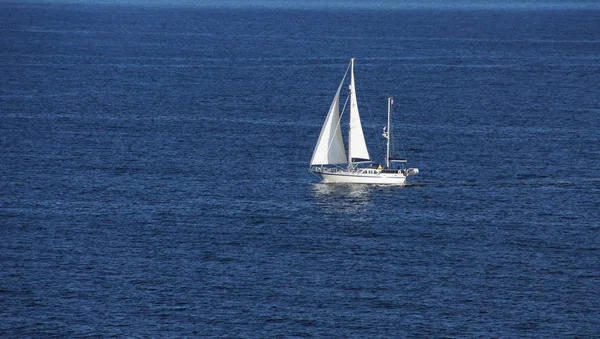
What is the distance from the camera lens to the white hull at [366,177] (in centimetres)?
14400

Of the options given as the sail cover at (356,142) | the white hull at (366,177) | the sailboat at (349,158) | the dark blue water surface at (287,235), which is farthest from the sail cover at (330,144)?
the dark blue water surface at (287,235)

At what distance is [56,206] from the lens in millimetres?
136375

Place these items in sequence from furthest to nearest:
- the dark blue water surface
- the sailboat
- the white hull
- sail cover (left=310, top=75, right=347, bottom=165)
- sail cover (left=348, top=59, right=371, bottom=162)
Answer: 1. sail cover (left=348, top=59, right=371, bottom=162)
2. sail cover (left=310, top=75, right=347, bottom=165)
3. the sailboat
4. the white hull
5. the dark blue water surface

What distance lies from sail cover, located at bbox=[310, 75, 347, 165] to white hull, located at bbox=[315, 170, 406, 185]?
2374mm

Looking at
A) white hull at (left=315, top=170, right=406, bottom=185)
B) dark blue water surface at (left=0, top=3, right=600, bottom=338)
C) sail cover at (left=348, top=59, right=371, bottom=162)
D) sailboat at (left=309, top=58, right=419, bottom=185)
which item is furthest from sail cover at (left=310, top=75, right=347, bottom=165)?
dark blue water surface at (left=0, top=3, right=600, bottom=338)

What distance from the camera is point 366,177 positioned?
144 metres

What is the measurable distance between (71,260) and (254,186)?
32896mm

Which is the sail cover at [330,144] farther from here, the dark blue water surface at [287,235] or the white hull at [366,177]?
the dark blue water surface at [287,235]

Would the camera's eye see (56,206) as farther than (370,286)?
Yes

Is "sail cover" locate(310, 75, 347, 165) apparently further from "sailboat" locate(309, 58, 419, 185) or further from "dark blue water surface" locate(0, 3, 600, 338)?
"dark blue water surface" locate(0, 3, 600, 338)

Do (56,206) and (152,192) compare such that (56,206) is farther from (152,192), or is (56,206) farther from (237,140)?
(237,140)

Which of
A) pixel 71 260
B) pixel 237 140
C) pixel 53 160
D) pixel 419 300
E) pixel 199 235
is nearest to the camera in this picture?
pixel 419 300

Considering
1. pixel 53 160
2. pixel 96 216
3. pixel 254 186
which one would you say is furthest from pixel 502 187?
pixel 53 160

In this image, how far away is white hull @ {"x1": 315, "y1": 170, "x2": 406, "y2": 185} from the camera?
144000mm
